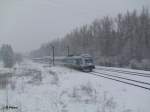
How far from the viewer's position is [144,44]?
140ft

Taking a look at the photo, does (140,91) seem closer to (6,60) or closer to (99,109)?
(99,109)

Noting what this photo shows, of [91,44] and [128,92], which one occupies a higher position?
[91,44]

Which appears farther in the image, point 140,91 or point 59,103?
point 140,91

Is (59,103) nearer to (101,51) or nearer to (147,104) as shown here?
(147,104)

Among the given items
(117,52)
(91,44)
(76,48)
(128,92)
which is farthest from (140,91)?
(76,48)

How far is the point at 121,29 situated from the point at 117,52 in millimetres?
10145

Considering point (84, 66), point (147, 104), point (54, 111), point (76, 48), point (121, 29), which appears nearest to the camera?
point (54, 111)

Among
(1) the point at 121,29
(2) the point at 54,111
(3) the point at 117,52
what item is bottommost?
(2) the point at 54,111

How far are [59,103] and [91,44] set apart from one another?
57.3 metres

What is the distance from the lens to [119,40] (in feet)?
175

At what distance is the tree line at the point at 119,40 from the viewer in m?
41.0

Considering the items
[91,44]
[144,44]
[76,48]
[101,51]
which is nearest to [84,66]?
[144,44]

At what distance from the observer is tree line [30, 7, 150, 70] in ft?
134

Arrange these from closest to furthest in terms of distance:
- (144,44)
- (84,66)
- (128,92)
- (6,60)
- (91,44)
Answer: (128,92), (84,66), (144,44), (6,60), (91,44)
